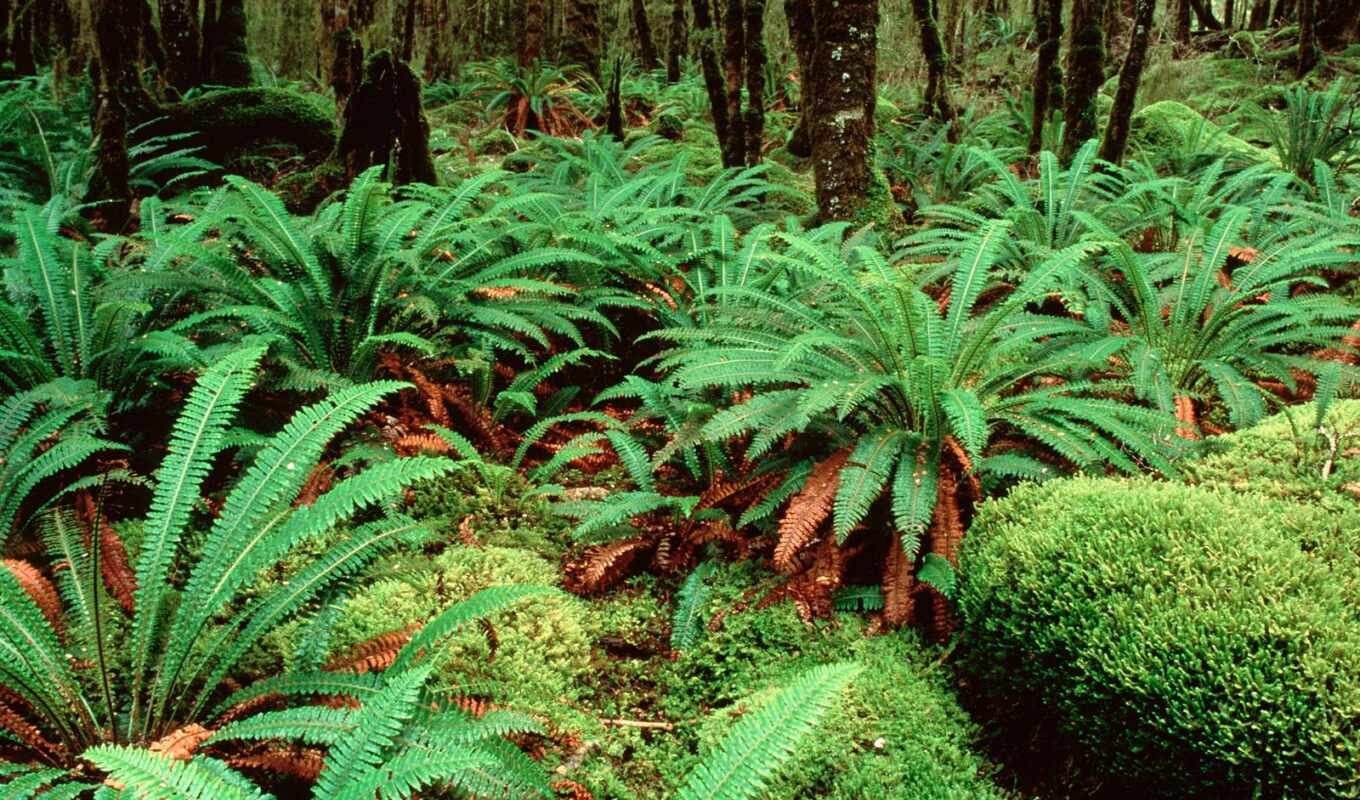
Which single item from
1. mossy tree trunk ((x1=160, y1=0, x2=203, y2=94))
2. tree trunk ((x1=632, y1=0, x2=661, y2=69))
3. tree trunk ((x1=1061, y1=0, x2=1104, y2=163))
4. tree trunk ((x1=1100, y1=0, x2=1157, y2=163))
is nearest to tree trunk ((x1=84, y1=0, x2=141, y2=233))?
mossy tree trunk ((x1=160, y1=0, x2=203, y2=94))

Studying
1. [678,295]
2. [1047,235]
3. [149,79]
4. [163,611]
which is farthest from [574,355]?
[149,79]

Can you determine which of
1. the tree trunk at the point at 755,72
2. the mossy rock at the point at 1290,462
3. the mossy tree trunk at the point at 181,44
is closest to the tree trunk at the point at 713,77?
the tree trunk at the point at 755,72

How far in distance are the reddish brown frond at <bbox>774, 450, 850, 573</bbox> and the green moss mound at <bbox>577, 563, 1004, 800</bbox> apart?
22 centimetres

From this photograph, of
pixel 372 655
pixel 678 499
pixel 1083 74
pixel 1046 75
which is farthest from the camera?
pixel 1046 75

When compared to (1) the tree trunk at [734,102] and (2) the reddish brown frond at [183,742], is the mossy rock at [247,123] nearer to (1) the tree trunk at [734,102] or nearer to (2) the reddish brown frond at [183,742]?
(1) the tree trunk at [734,102]

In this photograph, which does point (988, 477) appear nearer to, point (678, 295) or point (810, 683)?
A: point (810, 683)

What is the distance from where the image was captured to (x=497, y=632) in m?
2.49

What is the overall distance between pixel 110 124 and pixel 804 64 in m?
6.73

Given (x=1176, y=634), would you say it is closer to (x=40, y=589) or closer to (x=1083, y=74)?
(x=40, y=589)

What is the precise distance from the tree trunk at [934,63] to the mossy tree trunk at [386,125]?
586 centimetres

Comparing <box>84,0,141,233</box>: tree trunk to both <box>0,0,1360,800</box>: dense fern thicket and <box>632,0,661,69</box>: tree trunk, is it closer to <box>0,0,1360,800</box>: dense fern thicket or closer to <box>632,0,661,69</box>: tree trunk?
<box>0,0,1360,800</box>: dense fern thicket

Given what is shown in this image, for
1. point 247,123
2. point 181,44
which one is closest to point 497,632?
point 247,123

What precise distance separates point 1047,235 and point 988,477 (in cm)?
282

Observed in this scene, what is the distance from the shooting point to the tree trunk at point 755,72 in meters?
7.20
